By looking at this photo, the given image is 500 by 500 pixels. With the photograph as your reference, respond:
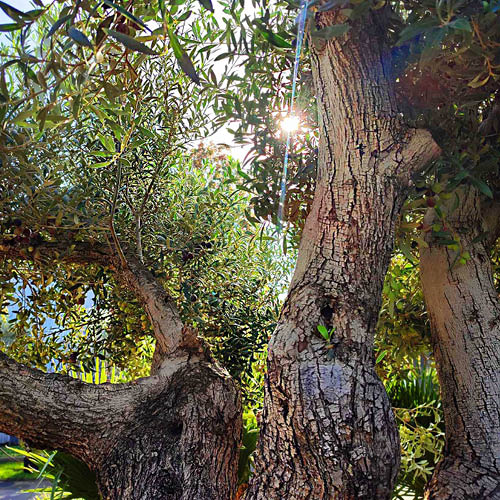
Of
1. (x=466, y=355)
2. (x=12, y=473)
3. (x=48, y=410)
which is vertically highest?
(x=466, y=355)

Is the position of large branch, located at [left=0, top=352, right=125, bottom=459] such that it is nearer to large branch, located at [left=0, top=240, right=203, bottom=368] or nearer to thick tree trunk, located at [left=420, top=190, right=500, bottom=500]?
large branch, located at [left=0, top=240, right=203, bottom=368]

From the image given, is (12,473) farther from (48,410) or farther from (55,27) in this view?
(55,27)

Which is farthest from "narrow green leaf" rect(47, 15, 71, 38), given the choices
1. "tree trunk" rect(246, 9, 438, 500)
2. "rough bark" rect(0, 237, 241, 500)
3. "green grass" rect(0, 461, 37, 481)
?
"green grass" rect(0, 461, 37, 481)

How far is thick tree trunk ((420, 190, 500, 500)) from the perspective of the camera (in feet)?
5.05

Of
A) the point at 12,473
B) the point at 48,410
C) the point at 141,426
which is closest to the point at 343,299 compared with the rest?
the point at 141,426

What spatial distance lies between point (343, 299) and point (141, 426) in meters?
0.95

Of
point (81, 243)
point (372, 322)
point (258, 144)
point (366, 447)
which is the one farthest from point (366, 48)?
point (81, 243)

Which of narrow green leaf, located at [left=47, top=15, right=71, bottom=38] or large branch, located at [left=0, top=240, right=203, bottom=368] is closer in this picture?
narrow green leaf, located at [left=47, top=15, right=71, bottom=38]

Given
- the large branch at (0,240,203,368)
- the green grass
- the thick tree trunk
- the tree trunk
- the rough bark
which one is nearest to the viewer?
the tree trunk

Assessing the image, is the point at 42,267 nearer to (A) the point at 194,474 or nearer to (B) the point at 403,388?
(A) the point at 194,474

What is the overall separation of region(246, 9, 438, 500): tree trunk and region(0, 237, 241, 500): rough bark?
46 centimetres

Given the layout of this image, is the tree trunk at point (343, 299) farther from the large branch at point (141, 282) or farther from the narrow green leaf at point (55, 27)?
the large branch at point (141, 282)

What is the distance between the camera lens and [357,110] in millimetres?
1503

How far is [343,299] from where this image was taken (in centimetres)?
143
